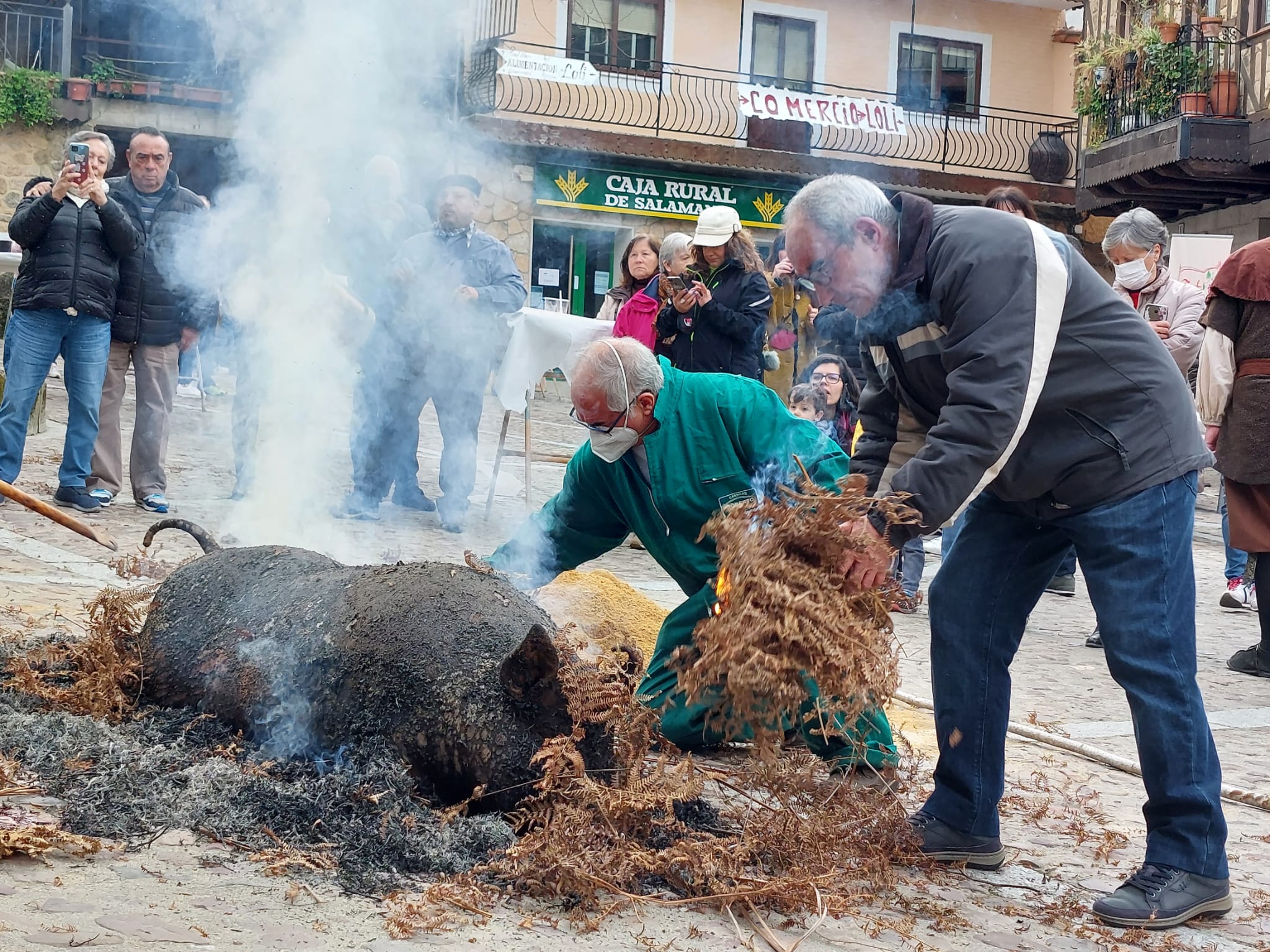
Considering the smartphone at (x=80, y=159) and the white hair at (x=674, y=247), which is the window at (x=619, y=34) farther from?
the smartphone at (x=80, y=159)

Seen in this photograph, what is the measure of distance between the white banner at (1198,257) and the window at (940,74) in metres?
12.7

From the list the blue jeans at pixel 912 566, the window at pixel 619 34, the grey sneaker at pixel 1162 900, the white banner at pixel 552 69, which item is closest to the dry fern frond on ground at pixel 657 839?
the grey sneaker at pixel 1162 900

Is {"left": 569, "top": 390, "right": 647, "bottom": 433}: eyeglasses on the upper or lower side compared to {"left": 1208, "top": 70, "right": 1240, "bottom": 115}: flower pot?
lower

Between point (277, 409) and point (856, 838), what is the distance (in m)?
4.19

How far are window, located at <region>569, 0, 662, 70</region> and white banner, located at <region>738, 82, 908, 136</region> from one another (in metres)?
1.76

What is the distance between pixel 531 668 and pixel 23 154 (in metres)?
17.7

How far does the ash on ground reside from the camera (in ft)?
10.3

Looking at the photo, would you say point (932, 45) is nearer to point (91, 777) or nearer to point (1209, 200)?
point (1209, 200)

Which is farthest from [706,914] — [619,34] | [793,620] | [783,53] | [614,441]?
[783,53]

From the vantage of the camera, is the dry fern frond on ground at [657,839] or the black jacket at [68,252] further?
the black jacket at [68,252]

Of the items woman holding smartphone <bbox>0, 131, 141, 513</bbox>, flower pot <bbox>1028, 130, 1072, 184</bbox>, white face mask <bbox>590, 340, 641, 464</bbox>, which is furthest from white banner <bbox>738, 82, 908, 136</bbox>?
white face mask <bbox>590, 340, 641, 464</bbox>

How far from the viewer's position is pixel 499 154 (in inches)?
772

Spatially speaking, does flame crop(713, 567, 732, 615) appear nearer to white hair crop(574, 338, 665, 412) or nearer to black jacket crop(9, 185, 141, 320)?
white hair crop(574, 338, 665, 412)

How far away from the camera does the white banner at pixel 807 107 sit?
846 inches
